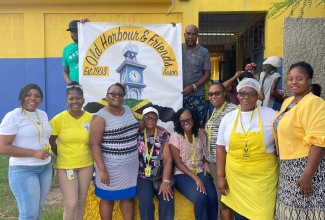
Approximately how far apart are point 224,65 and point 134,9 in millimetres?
5846

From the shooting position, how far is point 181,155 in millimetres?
4266

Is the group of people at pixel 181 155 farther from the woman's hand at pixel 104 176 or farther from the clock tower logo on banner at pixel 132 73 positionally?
the clock tower logo on banner at pixel 132 73

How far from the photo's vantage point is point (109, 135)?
3990 millimetres

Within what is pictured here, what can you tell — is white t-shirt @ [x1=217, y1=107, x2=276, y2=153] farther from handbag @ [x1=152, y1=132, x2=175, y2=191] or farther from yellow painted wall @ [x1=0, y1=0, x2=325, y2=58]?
yellow painted wall @ [x1=0, y1=0, x2=325, y2=58]

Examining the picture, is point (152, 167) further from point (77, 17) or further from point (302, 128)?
point (77, 17)

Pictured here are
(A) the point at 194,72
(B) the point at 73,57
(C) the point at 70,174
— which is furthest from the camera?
(A) the point at 194,72

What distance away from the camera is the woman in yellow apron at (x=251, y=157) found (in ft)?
11.2

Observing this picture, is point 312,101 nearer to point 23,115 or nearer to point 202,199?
point 202,199

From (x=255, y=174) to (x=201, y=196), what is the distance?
846 mm

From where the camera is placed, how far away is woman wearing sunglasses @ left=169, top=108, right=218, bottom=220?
4121 mm

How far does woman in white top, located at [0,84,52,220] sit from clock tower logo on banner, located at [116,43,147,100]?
156 centimetres

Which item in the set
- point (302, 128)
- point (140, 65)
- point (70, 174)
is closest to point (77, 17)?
point (140, 65)

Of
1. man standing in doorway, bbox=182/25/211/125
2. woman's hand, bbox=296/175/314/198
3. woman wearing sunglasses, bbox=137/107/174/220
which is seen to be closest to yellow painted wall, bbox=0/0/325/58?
man standing in doorway, bbox=182/25/211/125

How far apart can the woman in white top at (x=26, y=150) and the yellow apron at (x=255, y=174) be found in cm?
182
